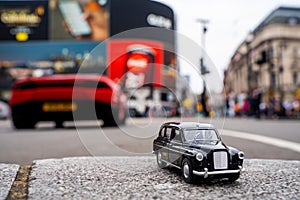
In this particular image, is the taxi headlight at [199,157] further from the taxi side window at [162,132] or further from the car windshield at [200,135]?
the taxi side window at [162,132]

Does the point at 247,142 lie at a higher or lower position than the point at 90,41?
lower

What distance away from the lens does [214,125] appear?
9.29 ft

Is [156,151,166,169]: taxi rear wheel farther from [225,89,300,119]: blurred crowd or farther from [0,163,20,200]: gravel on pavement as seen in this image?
[225,89,300,119]: blurred crowd

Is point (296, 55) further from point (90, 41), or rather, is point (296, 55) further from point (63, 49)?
point (63, 49)

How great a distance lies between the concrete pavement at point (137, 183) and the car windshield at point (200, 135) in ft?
1.10

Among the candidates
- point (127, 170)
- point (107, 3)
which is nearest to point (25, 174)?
point (127, 170)

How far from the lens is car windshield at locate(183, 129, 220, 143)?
2705 mm

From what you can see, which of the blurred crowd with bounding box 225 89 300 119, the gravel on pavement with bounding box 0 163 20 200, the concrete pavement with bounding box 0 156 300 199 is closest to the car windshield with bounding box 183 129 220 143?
the concrete pavement with bounding box 0 156 300 199

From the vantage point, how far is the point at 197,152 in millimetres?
2516

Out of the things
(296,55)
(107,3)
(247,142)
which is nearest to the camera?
(247,142)

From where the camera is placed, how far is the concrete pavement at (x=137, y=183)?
100 inches

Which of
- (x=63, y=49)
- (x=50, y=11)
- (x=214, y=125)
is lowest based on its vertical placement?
(x=214, y=125)

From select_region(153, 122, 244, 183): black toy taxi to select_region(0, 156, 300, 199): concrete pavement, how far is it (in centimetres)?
12

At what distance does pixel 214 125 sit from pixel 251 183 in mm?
562
